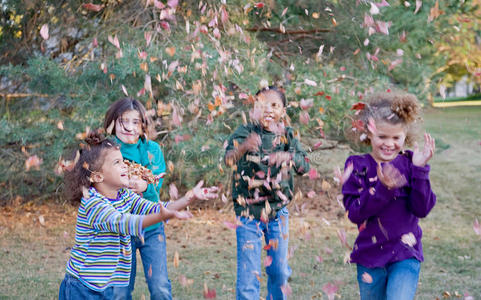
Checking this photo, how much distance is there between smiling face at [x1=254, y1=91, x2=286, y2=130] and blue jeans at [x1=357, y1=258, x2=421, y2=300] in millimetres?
1331

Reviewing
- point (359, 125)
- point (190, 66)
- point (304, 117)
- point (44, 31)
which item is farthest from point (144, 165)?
point (44, 31)

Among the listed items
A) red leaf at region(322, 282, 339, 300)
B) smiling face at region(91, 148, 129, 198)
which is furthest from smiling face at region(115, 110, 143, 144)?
red leaf at region(322, 282, 339, 300)

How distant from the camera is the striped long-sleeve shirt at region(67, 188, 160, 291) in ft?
10.0

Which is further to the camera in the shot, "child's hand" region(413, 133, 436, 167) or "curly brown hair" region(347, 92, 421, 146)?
"curly brown hair" region(347, 92, 421, 146)

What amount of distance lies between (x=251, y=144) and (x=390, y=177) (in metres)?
1.25

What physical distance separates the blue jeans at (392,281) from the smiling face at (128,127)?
1682 mm

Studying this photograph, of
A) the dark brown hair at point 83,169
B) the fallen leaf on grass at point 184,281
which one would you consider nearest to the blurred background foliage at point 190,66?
the fallen leaf on grass at point 184,281

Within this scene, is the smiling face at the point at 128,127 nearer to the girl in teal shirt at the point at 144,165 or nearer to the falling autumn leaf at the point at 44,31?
the girl in teal shirt at the point at 144,165

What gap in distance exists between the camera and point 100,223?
3.05 m

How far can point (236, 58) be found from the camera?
7484 millimetres

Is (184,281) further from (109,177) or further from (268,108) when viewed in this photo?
(268,108)

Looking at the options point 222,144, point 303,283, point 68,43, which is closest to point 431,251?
point 303,283

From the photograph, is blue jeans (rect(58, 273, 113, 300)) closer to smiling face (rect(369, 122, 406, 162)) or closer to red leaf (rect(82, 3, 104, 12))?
smiling face (rect(369, 122, 406, 162))

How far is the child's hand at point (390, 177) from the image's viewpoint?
9.34ft
